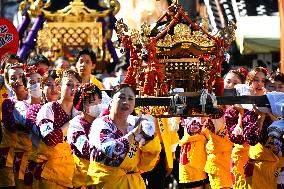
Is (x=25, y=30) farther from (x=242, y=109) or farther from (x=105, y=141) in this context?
(x=105, y=141)

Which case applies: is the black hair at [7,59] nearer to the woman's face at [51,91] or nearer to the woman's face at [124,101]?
the woman's face at [51,91]

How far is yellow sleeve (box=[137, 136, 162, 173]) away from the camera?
33.0 ft

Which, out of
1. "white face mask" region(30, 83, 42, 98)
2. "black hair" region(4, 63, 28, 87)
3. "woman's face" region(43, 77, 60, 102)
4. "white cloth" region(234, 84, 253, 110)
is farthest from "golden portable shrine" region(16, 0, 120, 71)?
"white cloth" region(234, 84, 253, 110)

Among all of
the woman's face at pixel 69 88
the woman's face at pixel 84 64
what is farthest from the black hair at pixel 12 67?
the woman's face at pixel 84 64

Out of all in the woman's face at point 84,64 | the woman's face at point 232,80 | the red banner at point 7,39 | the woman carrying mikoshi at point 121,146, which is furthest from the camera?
the red banner at point 7,39

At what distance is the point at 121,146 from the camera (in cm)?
985

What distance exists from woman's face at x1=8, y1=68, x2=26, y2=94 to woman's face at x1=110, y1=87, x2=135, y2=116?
2.71 metres

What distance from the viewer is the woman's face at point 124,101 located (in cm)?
994

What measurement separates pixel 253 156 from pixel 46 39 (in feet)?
34.5

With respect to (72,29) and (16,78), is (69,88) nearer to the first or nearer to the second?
(16,78)

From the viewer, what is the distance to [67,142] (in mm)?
11930

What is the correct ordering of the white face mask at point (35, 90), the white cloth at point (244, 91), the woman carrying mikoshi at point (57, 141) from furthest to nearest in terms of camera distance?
the white face mask at point (35, 90) < the woman carrying mikoshi at point (57, 141) < the white cloth at point (244, 91)

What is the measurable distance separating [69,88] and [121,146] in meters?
1.94

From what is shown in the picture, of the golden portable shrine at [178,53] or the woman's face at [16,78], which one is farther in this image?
the woman's face at [16,78]
